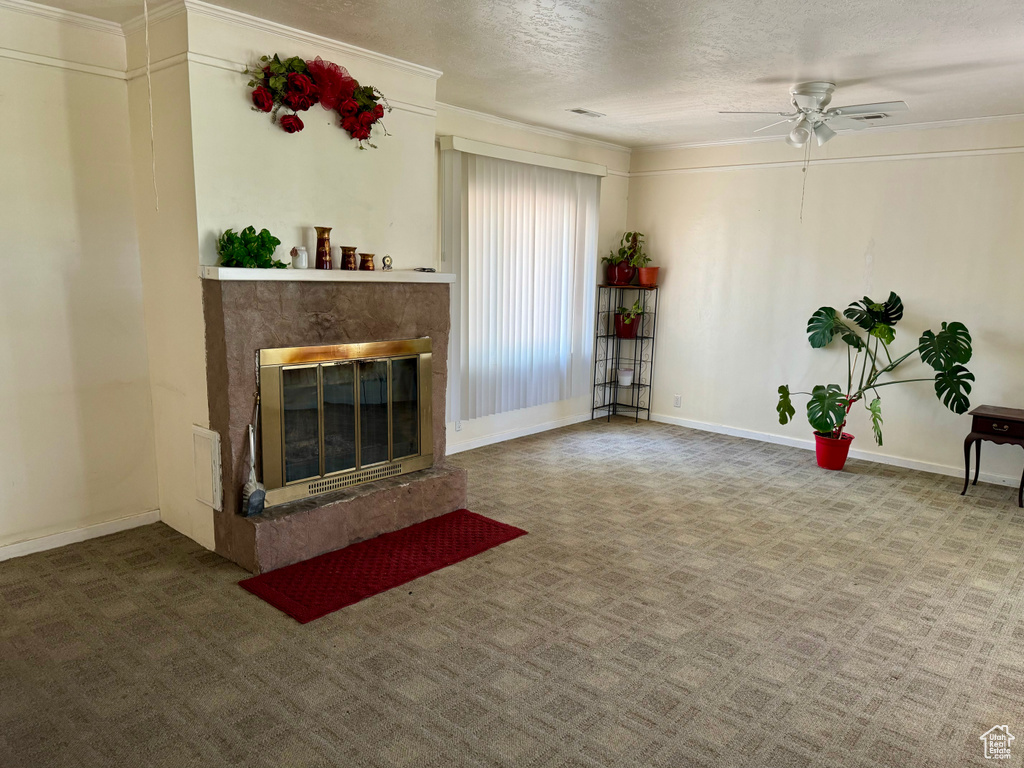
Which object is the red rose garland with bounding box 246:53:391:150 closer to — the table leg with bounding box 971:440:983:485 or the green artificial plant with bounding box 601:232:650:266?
the green artificial plant with bounding box 601:232:650:266

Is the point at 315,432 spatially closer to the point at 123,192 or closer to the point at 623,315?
the point at 123,192

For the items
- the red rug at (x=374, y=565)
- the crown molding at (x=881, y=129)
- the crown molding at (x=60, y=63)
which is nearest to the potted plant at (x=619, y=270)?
the crown molding at (x=881, y=129)

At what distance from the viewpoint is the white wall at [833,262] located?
4980mm

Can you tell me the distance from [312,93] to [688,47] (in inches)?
75.1

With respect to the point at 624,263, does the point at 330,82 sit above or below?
above

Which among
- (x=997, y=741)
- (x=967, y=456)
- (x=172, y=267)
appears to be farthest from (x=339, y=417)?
(x=967, y=456)

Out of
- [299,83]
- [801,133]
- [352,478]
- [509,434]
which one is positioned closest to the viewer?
[299,83]

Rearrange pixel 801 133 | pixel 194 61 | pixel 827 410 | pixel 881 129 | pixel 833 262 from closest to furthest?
pixel 194 61
pixel 801 133
pixel 827 410
pixel 881 129
pixel 833 262

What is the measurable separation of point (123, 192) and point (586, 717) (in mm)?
3392

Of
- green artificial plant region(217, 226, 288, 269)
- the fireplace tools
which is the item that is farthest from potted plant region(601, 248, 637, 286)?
the fireplace tools

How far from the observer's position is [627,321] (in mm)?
6703

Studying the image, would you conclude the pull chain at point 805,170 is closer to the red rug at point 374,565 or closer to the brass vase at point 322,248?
the red rug at point 374,565

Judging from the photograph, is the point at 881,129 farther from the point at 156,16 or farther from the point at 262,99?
the point at 156,16

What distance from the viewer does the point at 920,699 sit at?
2504mm
